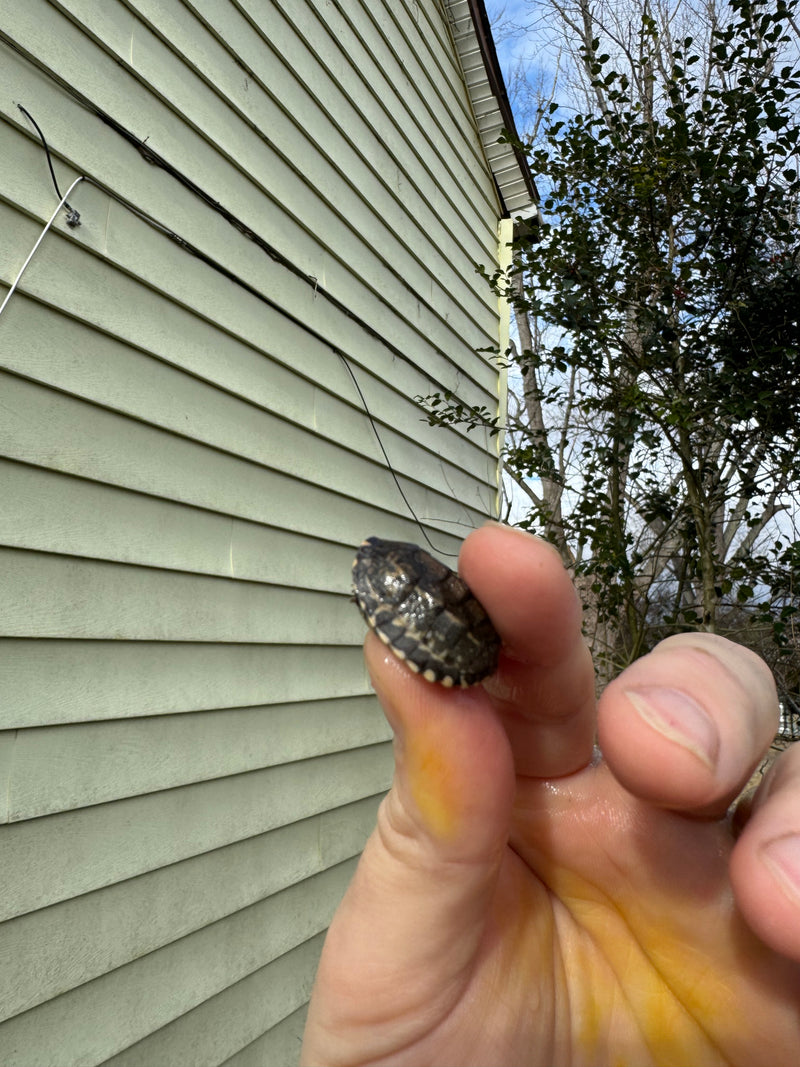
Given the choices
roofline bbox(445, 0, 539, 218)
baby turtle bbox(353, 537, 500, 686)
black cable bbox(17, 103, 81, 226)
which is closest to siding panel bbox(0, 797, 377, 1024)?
baby turtle bbox(353, 537, 500, 686)

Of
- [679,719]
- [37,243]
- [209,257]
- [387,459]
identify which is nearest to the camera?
[679,719]

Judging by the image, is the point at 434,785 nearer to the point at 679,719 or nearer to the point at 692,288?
the point at 679,719

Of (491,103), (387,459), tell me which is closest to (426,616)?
(387,459)

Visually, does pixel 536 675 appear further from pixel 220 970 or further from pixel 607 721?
pixel 220 970

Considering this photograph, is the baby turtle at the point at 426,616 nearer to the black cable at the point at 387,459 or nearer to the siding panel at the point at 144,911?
the siding panel at the point at 144,911

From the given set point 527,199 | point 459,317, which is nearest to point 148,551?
point 459,317

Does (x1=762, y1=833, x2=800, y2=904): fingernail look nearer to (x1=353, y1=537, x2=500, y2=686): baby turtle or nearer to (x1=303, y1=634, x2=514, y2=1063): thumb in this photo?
(x1=303, y1=634, x2=514, y2=1063): thumb
